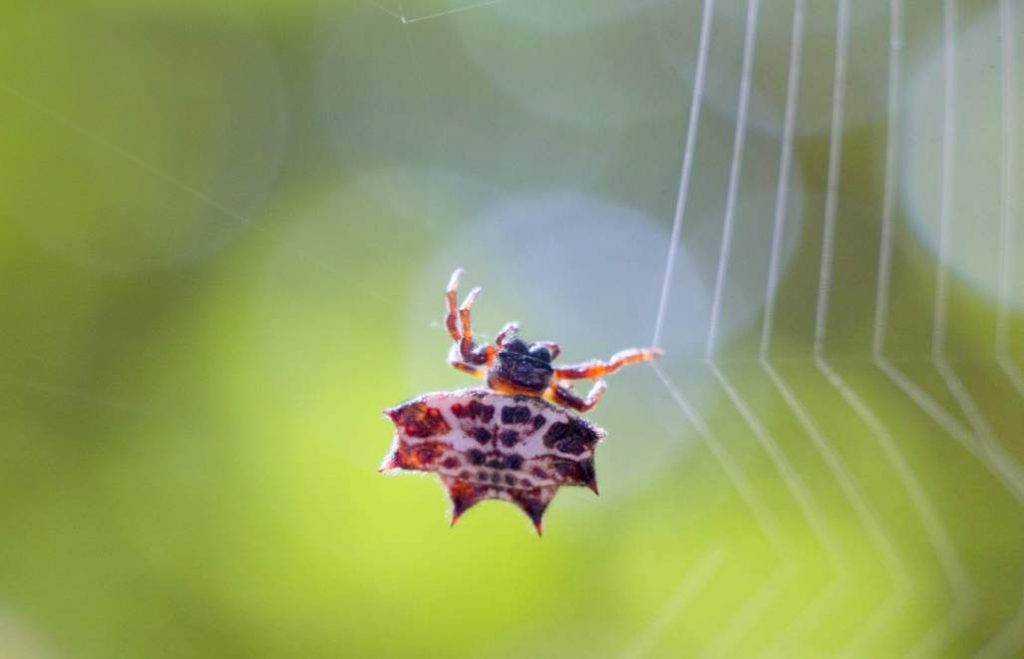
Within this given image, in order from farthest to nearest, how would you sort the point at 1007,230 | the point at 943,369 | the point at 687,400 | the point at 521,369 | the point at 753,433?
the point at 687,400 → the point at 753,433 → the point at 1007,230 → the point at 943,369 → the point at 521,369

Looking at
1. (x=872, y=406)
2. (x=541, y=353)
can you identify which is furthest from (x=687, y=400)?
(x=541, y=353)

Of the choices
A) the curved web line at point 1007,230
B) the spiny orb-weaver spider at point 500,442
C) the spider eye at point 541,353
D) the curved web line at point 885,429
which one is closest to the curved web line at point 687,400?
the curved web line at point 885,429

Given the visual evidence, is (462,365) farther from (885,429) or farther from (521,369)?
(885,429)

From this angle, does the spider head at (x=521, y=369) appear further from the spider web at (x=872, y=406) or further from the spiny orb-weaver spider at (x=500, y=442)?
the spider web at (x=872, y=406)

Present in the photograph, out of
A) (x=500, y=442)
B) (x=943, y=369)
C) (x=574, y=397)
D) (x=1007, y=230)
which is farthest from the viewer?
(x=1007, y=230)

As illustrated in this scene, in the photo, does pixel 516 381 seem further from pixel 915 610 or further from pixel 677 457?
pixel 915 610

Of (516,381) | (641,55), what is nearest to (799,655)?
(516,381)

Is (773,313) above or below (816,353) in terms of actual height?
above
